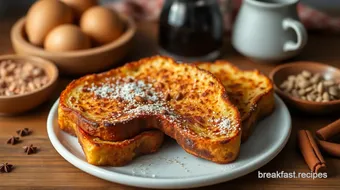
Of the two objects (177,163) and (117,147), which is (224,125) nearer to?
(177,163)

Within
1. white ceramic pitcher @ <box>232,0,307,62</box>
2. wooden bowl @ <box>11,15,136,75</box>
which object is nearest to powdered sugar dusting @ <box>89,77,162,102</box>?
wooden bowl @ <box>11,15,136,75</box>

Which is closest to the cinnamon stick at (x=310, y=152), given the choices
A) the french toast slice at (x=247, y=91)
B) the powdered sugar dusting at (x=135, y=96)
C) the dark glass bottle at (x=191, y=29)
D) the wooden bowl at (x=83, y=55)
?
the french toast slice at (x=247, y=91)

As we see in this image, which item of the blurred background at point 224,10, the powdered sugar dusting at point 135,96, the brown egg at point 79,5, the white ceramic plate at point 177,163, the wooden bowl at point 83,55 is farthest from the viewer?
the blurred background at point 224,10

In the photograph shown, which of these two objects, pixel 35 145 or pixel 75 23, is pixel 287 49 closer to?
pixel 75 23

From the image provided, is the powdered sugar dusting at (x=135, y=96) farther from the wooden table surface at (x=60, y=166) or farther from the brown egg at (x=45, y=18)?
the brown egg at (x=45, y=18)

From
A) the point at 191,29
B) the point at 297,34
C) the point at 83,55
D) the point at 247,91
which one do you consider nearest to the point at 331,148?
the point at 247,91

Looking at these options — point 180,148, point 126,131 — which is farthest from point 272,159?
point 126,131

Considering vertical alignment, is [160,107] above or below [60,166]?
above
